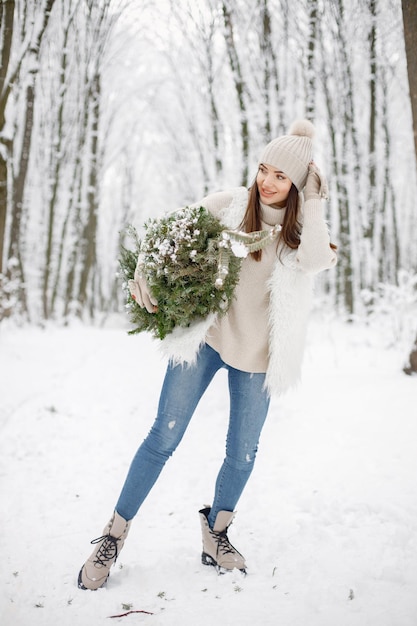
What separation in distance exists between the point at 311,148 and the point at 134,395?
4174mm

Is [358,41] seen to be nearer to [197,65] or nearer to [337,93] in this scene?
[337,93]

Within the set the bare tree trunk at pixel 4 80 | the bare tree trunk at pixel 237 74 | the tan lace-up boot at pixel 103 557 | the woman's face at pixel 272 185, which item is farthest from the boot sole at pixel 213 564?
the bare tree trunk at pixel 237 74

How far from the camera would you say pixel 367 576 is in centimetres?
209

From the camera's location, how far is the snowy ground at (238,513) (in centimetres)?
193

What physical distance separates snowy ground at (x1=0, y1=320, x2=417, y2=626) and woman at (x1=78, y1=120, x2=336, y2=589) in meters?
0.23

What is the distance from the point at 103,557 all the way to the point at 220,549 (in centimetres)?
59

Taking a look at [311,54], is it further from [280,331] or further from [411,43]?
[280,331]

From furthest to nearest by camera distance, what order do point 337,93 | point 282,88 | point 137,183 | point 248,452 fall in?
point 137,183 < point 337,93 < point 282,88 < point 248,452

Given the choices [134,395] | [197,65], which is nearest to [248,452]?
[134,395]

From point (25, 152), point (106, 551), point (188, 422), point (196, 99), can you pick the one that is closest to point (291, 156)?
point (188, 422)

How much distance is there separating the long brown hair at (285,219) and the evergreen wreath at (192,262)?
0.13m

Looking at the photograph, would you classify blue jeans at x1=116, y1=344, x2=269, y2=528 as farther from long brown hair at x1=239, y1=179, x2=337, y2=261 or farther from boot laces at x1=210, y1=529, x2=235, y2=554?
long brown hair at x1=239, y1=179, x2=337, y2=261

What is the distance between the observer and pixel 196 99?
12.5m

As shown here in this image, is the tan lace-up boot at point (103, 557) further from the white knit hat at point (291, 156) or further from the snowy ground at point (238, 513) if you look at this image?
the white knit hat at point (291, 156)
